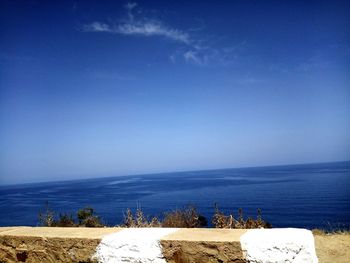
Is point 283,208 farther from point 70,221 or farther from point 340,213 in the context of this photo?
Answer: point 70,221

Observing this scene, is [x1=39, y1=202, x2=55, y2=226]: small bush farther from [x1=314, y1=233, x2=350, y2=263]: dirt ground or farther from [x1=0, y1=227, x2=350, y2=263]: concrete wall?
[x1=314, y1=233, x2=350, y2=263]: dirt ground

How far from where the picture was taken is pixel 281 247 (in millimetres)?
2523

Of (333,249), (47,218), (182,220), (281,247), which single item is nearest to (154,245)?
(281,247)

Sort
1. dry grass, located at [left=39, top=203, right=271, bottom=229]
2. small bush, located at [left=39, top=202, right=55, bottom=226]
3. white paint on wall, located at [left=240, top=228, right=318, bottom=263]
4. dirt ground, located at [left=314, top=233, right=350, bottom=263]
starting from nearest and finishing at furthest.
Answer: white paint on wall, located at [left=240, top=228, right=318, bottom=263], dirt ground, located at [left=314, top=233, right=350, bottom=263], dry grass, located at [left=39, top=203, right=271, bottom=229], small bush, located at [left=39, top=202, right=55, bottom=226]

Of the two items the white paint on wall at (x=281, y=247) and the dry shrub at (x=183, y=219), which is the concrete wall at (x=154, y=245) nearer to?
the white paint on wall at (x=281, y=247)

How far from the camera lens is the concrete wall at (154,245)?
8.34 ft

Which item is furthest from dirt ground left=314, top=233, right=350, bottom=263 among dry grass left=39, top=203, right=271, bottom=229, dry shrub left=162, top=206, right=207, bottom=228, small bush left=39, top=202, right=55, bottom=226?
small bush left=39, top=202, right=55, bottom=226

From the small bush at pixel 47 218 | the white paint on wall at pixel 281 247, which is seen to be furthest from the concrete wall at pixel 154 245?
the small bush at pixel 47 218

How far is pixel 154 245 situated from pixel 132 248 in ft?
0.72

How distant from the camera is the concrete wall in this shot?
100 inches

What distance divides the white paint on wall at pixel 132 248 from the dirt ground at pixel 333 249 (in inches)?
108

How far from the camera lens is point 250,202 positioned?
6241 centimetres

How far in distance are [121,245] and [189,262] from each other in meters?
0.67

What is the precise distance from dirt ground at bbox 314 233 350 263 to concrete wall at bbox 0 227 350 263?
7.69 feet
